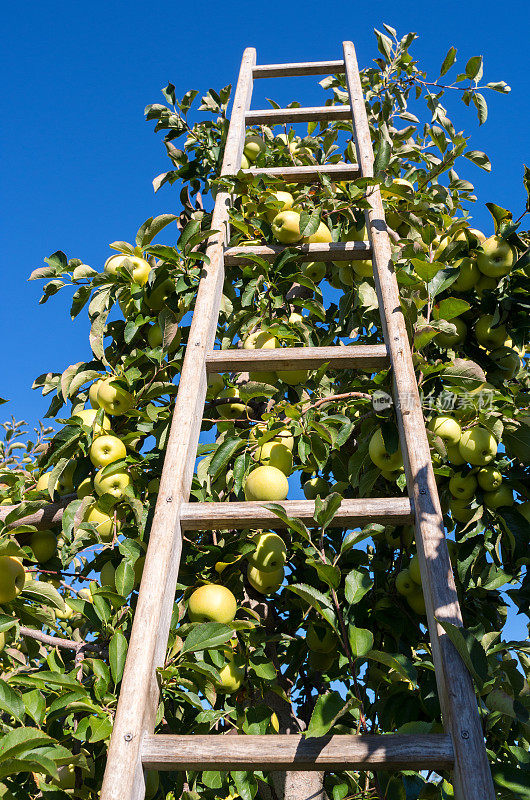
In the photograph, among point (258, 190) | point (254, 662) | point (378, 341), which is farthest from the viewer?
point (378, 341)

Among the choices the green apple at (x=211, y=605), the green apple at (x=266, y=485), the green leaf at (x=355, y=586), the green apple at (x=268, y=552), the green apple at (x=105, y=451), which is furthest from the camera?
the green apple at (x=105, y=451)

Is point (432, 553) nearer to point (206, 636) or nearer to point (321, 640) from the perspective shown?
point (206, 636)

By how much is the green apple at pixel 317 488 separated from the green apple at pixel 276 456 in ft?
1.41

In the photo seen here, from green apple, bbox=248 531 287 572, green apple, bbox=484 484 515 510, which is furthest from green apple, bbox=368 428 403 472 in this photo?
green apple, bbox=484 484 515 510

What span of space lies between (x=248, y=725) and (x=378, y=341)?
63.4 inches

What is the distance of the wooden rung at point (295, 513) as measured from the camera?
1.43 m

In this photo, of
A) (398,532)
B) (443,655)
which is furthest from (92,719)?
(398,532)

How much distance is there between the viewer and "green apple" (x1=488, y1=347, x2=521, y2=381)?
244 centimetres

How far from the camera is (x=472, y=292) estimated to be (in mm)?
2477

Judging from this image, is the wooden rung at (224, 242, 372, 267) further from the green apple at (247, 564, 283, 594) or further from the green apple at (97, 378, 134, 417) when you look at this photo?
the green apple at (247, 564, 283, 594)

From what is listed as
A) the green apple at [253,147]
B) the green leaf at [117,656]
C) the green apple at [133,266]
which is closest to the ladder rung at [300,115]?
the green apple at [253,147]

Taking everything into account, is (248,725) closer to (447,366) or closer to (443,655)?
(443,655)

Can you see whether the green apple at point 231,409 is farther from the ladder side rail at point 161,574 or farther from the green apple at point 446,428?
the green apple at point 446,428

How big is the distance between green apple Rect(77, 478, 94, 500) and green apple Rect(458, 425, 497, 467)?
1.18m
